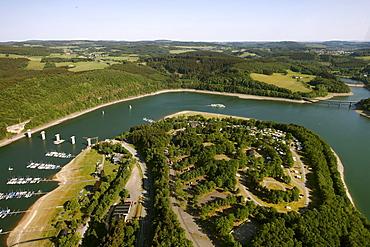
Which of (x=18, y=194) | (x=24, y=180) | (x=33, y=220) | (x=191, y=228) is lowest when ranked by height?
(x=33, y=220)

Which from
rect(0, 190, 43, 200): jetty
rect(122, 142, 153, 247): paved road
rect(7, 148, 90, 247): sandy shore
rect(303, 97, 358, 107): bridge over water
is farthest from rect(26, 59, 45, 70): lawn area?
rect(303, 97, 358, 107): bridge over water

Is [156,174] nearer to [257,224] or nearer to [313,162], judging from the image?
[257,224]

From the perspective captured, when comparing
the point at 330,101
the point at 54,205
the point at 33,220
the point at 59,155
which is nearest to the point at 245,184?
the point at 54,205

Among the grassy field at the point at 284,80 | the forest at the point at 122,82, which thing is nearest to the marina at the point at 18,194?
the forest at the point at 122,82

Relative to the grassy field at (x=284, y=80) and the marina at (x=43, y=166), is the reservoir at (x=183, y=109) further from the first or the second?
the grassy field at (x=284, y=80)

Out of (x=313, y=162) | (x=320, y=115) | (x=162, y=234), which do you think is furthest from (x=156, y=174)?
(x=320, y=115)

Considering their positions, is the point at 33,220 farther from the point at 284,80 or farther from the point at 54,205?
the point at 284,80
